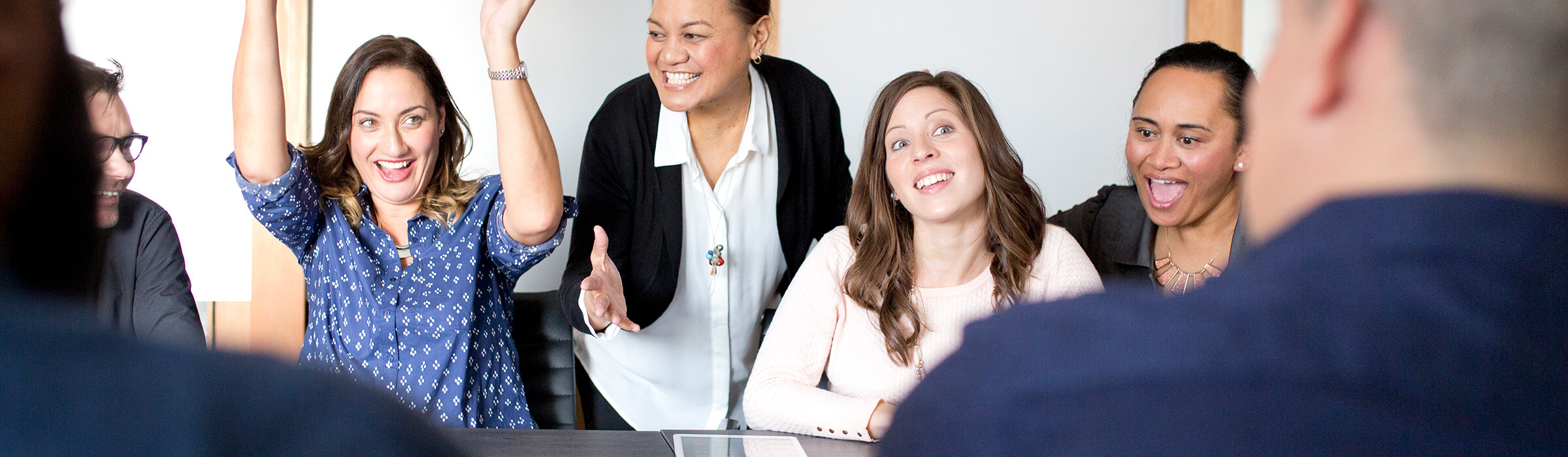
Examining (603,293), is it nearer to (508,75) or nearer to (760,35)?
(508,75)

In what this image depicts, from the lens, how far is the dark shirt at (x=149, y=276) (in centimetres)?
200

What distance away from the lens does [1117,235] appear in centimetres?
241

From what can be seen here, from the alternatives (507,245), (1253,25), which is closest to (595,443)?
(507,245)

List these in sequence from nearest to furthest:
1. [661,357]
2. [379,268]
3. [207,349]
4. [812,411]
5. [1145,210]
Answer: [207,349] → [812,411] → [379,268] → [1145,210] → [661,357]

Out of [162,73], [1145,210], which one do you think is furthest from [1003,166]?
[162,73]

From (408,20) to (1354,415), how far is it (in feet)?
11.4

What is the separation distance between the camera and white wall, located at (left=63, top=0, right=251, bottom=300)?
3238 mm

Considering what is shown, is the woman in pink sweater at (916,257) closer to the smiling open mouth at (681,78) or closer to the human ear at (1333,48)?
the smiling open mouth at (681,78)

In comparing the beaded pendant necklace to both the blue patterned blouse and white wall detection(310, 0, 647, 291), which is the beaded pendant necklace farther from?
white wall detection(310, 0, 647, 291)

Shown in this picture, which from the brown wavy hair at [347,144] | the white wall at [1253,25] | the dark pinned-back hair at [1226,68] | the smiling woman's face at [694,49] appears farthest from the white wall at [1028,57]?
the brown wavy hair at [347,144]

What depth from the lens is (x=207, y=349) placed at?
0.34m

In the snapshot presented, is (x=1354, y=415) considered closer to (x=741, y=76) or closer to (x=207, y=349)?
(x=207, y=349)

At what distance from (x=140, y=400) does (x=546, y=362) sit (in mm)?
2155

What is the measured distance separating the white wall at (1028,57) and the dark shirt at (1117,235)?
3.61 ft
